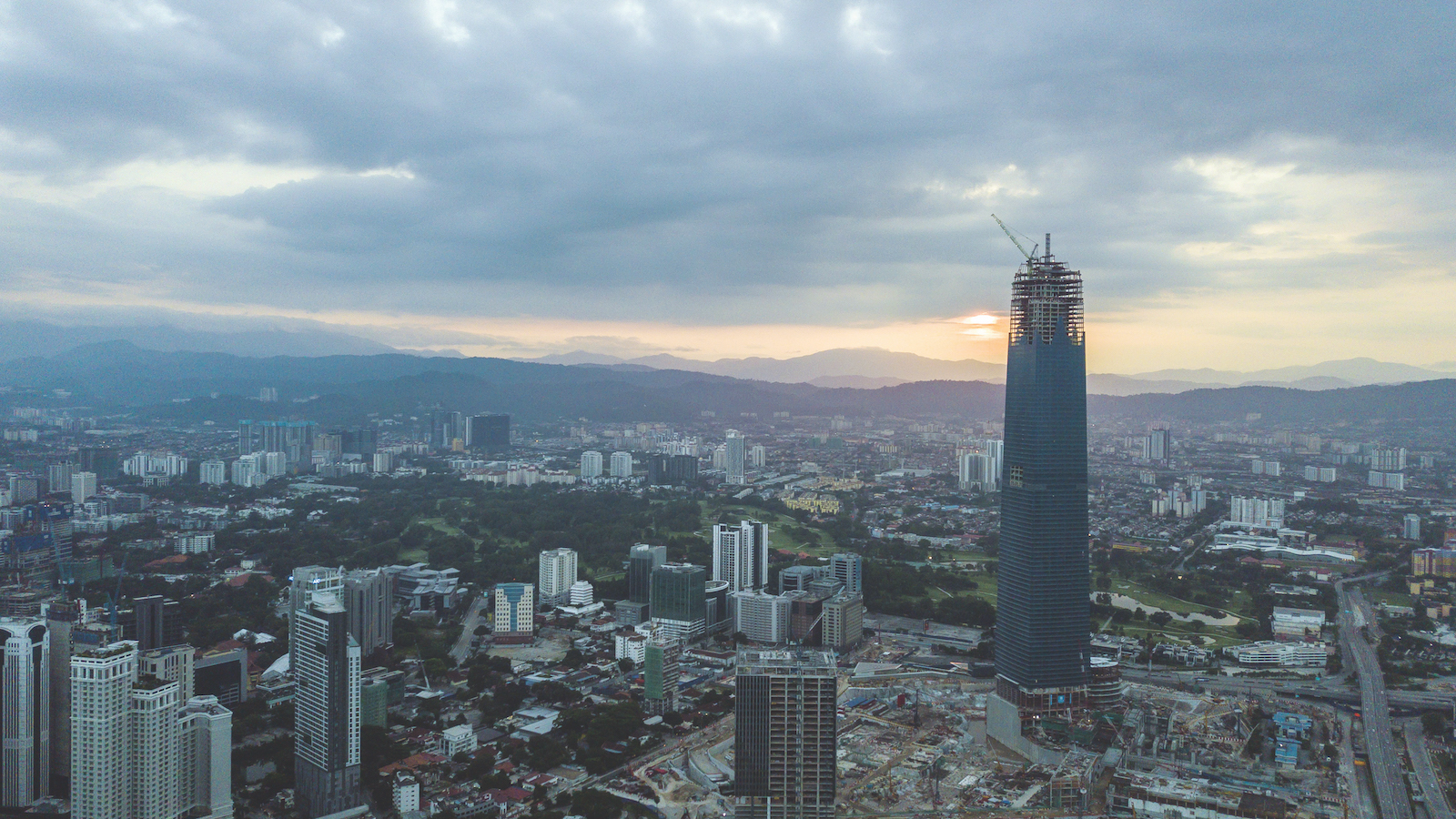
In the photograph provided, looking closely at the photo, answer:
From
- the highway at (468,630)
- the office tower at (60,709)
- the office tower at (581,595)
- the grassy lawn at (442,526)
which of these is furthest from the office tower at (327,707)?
the grassy lawn at (442,526)

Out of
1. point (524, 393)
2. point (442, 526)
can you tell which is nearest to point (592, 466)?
point (442, 526)

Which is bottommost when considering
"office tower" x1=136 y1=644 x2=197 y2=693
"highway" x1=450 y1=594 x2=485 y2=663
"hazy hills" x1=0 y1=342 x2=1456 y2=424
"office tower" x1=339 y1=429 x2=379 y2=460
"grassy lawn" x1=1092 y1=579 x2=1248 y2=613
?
"highway" x1=450 y1=594 x2=485 y2=663

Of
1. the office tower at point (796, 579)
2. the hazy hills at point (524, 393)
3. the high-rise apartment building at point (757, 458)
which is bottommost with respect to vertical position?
the office tower at point (796, 579)

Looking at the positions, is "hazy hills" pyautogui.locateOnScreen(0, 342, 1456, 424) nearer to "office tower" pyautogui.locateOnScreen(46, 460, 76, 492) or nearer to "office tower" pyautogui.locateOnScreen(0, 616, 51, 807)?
"office tower" pyautogui.locateOnScreen(46, 460, 76, 492)

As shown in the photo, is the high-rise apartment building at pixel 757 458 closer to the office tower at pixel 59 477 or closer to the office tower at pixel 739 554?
the office tower at pixel 739 554

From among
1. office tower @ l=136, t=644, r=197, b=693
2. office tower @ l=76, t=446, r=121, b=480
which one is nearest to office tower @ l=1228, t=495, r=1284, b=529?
office tower @ l=136, t=644, r=197, b=693

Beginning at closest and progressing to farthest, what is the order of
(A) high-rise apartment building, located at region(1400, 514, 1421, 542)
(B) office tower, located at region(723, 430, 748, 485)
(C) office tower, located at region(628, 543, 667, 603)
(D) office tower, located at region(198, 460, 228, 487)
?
1. (C) office tower, located at region(628, 543, 667, 603)
2. (A) high-rise apartment building, located at region(1400, 514, 1421, 542)
3. (D) office tower, located at region(198, 460, 228, 487)
4. (B) office tower, located at region(723, 430, 748, 485)

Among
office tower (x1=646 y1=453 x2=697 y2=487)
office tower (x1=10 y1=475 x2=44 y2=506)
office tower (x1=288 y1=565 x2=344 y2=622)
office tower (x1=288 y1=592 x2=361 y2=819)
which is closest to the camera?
office tower (x1=288 y1=592 x2=361 y2=819)
